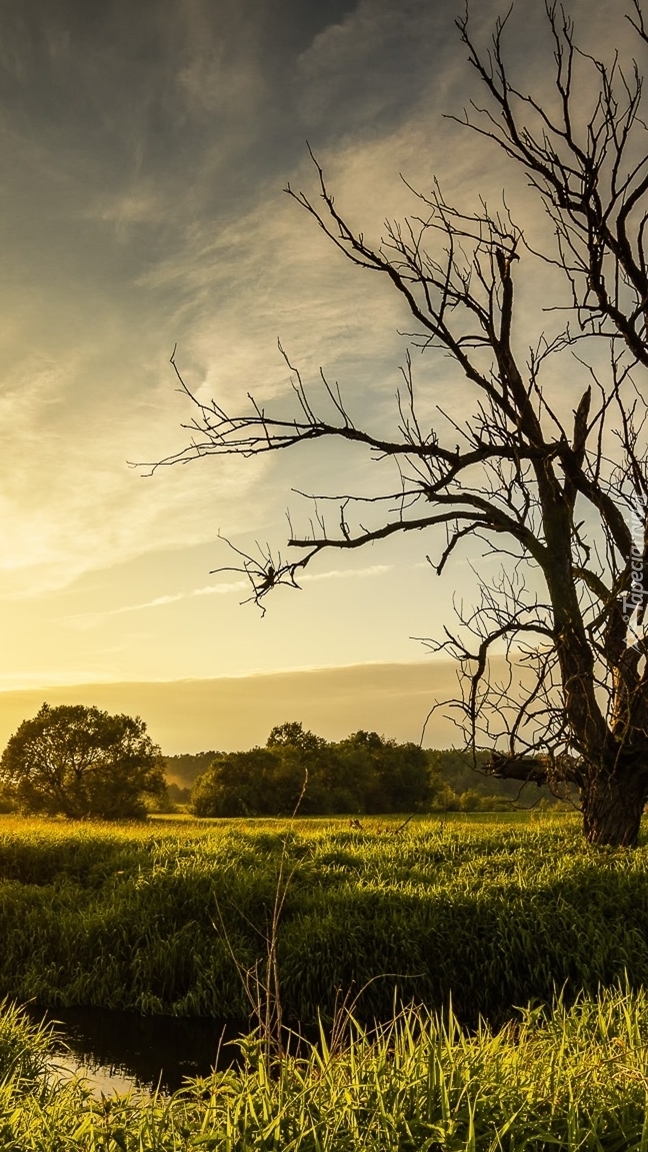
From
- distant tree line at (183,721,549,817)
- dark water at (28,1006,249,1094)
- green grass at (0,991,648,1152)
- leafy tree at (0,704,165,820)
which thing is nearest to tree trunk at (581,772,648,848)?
dark water at (28,1006,249,1094)

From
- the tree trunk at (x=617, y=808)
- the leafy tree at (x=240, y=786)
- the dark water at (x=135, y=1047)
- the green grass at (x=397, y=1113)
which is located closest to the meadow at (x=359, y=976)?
the green grass at (x=397, y=1113)

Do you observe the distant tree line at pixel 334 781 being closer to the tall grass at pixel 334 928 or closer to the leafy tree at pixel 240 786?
the leafy tree at pixel 240 786

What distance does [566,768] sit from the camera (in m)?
12.6

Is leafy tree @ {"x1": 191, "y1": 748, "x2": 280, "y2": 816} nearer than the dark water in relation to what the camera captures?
No

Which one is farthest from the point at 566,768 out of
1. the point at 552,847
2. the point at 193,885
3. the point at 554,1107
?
the point at 554,1107

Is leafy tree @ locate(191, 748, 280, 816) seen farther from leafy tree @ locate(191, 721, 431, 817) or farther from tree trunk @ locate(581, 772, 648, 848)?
tree trunk @ locate(581, 772, 648, 848)

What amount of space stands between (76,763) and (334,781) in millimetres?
10045

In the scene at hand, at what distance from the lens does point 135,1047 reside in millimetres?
9234

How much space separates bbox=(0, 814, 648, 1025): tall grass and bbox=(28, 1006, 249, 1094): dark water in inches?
11.4

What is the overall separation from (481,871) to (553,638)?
3689 millimetres

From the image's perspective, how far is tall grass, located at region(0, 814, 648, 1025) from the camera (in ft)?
32.3

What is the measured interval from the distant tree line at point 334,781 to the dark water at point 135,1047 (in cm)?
2065

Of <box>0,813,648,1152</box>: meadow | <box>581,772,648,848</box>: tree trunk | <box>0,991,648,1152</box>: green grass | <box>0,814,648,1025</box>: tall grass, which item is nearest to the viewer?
<box>0,991,648,1152</box>: green grass

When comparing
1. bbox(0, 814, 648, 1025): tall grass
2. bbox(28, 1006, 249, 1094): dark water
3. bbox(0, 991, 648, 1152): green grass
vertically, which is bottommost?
bbox(28, 1006, 249, 1094): dark water
